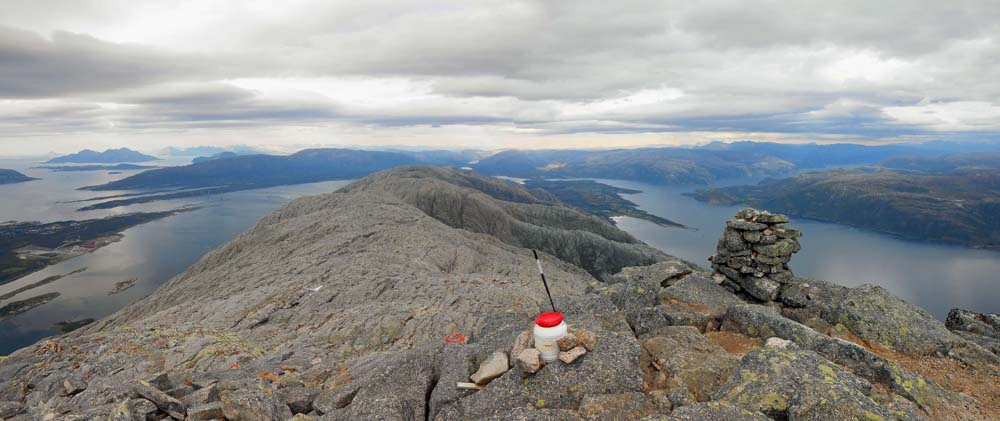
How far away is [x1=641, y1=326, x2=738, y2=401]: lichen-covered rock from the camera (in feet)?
44.5

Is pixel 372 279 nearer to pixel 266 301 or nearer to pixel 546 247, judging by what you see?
pixel 266 301

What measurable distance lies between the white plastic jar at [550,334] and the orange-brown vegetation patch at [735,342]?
8.86 meters

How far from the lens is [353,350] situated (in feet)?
120

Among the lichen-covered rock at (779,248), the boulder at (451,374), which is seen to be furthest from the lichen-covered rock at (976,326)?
the boulder at (451,374)

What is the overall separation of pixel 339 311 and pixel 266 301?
39.0ft

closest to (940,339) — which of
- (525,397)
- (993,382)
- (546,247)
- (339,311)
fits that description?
(993,382)

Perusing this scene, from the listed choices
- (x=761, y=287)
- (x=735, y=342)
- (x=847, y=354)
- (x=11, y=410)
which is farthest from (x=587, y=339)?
(x=11, y=410)

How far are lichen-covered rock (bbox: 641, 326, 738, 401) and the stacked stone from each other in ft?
35.0

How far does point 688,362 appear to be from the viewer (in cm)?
1440

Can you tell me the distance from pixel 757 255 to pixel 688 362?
46.3ft

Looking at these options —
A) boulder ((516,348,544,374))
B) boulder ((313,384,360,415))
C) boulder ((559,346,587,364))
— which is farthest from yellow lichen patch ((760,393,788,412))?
boulder ((313,384,360,415))

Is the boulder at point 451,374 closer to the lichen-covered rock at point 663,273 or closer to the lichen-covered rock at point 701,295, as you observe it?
the lichen-covered rock at point 663,273

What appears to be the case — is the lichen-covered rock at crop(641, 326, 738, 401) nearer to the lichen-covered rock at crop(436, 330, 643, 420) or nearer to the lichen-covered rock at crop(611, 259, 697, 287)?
the lichen-covered rock at crop(436, 330, 643, 420)

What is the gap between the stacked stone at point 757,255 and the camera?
24.2 meters
